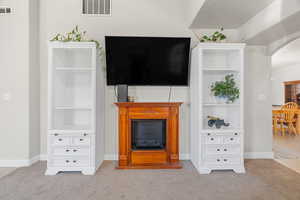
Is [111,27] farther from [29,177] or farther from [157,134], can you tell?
[29,177]

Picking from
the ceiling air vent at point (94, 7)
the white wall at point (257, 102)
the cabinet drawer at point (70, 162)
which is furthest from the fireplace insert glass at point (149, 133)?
the ceiling air vent at point (94, 7)

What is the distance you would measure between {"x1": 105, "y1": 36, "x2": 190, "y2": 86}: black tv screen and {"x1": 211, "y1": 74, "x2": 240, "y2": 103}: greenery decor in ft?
1.84

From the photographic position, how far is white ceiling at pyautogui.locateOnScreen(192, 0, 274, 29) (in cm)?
260

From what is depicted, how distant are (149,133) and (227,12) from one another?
88.4 inches

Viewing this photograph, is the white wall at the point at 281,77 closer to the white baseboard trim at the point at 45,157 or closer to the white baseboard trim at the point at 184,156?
the white baseboard trim at the point at 45,157

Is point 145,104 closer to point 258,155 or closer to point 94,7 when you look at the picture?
point 94,7

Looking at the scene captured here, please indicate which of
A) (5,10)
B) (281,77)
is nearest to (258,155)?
(5,10)

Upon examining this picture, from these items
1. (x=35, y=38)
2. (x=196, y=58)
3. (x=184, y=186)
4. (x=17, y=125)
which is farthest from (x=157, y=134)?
(x=35, y=38)

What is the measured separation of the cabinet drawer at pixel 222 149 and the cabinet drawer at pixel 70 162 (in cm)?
186

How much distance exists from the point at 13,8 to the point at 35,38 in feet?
1.78

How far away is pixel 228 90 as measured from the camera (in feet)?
10.1

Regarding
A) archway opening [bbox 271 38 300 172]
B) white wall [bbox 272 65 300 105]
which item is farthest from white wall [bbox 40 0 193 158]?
white wall [bbox 272 65 300 105]

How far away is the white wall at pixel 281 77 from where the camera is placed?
8.93 meters

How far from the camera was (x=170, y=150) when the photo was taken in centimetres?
324
